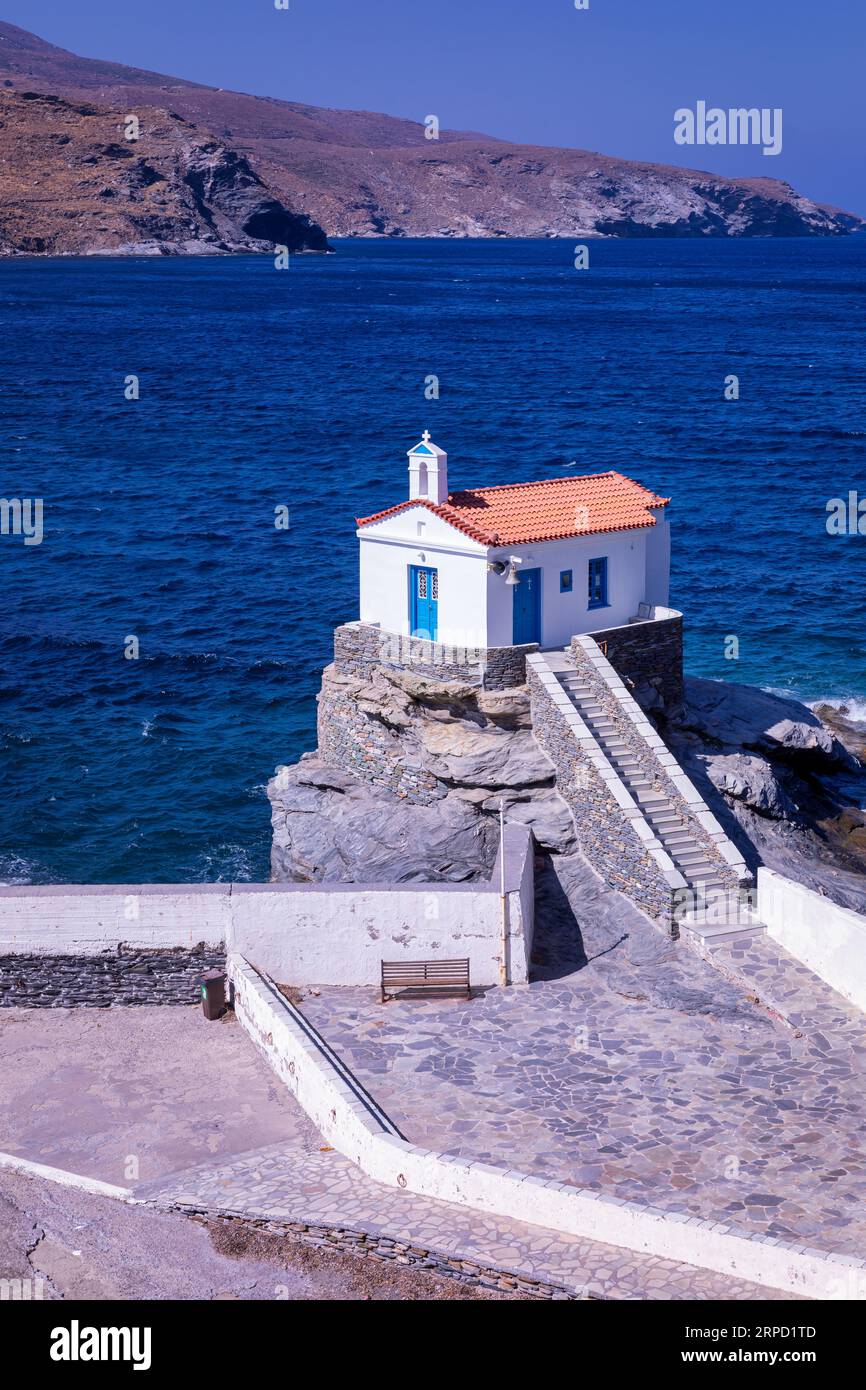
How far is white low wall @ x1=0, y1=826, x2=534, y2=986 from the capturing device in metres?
27.6

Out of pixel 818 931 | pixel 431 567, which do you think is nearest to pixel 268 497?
pixel 431 567

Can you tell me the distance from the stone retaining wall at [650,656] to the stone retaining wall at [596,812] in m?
2.61

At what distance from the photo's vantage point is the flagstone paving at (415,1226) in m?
18.3

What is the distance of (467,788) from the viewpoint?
113ft

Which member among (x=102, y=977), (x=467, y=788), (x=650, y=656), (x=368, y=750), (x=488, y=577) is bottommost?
(x=102, y=977)

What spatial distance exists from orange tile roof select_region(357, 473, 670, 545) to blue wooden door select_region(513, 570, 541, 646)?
0.93 metres

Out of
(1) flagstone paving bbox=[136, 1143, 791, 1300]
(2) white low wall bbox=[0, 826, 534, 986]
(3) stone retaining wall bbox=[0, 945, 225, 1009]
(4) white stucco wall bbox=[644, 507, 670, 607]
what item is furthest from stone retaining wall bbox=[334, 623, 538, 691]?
(1) flagstone paving bbox=[136, 1143, 791, 1300]

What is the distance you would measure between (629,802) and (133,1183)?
13122mm

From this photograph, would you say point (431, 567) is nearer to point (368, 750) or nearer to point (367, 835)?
point (368, 750)

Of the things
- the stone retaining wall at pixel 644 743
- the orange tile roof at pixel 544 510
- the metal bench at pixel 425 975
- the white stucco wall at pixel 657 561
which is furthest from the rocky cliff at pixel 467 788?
the metal bench at pixel 425 975

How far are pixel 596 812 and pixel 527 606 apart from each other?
5676mm

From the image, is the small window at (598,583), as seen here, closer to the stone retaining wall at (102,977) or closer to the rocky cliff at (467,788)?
the rocky cliff at (467,788)
